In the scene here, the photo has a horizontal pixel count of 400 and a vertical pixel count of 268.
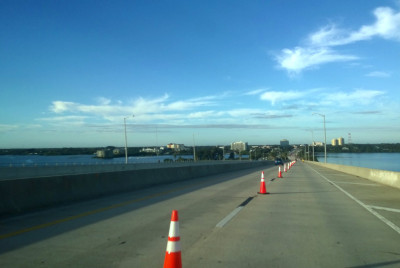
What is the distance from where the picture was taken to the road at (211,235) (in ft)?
18.1

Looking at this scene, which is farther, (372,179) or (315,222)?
(372,179)

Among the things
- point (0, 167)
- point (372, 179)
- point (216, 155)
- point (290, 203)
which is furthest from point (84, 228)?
point (216, 155)

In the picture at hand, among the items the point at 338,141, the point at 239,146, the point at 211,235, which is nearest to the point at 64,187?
the point at 211,235

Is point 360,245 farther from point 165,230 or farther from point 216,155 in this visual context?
point 216,155

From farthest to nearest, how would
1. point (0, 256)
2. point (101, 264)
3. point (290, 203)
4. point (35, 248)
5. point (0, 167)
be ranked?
point (0, 167) → point (290, 203) → point (35, 248) → point (0, 256) → point (101, 264)

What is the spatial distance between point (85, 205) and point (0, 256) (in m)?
5.59

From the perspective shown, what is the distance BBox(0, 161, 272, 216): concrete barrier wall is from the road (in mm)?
609

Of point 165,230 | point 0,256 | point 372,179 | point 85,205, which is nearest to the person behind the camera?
point 0,256

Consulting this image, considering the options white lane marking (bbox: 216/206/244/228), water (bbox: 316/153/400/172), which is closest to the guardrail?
water (bbox: 316/153/400/172)

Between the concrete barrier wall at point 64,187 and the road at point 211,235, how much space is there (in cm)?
61

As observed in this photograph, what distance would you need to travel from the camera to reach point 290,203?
12000 millimetres

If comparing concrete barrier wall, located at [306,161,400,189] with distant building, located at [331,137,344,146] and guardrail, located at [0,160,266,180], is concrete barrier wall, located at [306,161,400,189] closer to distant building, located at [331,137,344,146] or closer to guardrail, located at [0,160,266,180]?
guardrail, located at [0,160,266,180]

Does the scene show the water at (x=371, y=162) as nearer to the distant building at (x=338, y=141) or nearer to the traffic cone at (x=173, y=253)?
the distant building at (x=338, y=141)

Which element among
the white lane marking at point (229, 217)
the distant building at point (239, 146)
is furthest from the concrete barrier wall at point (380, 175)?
the distant building at point (239, 146)
